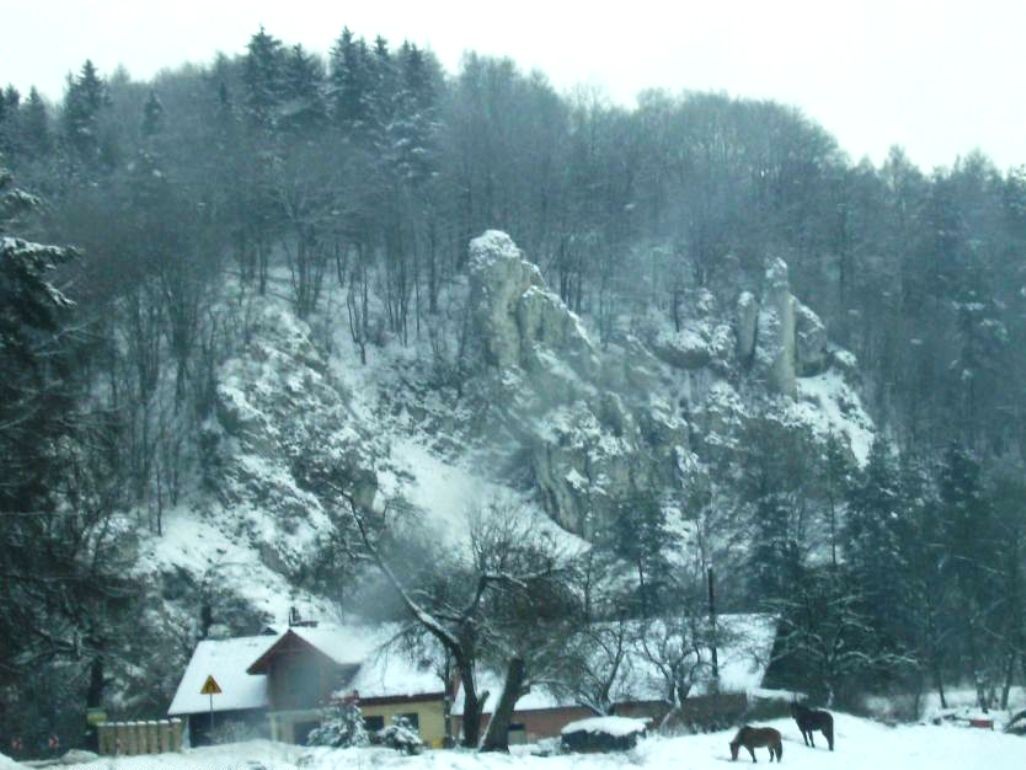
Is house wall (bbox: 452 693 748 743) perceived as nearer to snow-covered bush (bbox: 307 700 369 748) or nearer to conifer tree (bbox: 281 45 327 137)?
snow-covered bush (bbox: 307 700 369 748)

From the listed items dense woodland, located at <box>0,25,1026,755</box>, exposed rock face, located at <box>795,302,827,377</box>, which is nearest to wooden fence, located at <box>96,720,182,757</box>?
dense woodland, located at <box>0,25,1026,755</box>

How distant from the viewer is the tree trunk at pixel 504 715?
24.7 metres

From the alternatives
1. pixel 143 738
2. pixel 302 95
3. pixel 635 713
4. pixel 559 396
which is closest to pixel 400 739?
pixel 143 738

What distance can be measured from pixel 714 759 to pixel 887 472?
35.0 m

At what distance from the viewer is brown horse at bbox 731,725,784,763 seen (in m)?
23.4

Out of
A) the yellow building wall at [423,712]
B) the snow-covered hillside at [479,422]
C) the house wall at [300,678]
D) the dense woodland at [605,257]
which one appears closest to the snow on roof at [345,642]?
the house wall at [300,678]

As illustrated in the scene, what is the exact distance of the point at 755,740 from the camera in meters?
23.4

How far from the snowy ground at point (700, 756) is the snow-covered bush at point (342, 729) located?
1.27 meters

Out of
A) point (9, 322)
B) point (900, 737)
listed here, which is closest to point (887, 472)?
point (900, 737)

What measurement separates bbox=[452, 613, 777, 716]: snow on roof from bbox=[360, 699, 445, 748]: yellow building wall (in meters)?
0.82

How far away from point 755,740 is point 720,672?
21995 millimetres

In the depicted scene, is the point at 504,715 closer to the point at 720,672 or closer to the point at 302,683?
the point at 302,683

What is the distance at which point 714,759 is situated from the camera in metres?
23.6

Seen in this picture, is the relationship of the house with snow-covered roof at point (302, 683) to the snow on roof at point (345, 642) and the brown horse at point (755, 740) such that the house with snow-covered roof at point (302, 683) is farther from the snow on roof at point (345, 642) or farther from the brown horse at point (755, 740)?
the brown horse at point (755, 740)
